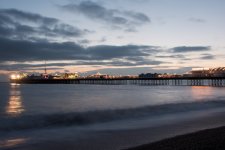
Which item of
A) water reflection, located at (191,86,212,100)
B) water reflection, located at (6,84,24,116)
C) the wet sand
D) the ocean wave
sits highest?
the wet sand

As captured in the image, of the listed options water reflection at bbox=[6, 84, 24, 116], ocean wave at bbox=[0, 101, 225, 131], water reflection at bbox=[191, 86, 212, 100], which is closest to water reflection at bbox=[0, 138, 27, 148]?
ocean wave at bbox=[0, 101, 225, 131]

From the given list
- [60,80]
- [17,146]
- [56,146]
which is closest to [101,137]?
[56,146]

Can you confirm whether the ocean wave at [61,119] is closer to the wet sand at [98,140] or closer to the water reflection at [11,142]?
the wet sand at [98,140]

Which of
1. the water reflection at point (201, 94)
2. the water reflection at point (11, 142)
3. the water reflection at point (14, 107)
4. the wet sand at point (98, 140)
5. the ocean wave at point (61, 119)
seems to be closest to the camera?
the wet sand at point (98, 140)

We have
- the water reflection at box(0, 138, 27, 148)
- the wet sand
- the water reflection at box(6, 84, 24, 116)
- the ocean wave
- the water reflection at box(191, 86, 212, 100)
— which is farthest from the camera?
the water reflection at box(191, 86, 212, 100)

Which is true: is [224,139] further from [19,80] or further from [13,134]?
[19,80]

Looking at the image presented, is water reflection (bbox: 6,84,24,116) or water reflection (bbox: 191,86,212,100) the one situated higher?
water reflection (bbox: 6,84,24,116)

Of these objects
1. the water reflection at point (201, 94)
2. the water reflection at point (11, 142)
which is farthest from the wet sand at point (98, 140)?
the water reflection at point (201, 94)

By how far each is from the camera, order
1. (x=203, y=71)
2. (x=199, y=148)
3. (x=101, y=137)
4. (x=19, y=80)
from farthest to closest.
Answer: (x=19, y=80), (x=203, y=71), (x=101, y=137), (x=199, y=148)

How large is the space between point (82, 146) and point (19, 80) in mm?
166023

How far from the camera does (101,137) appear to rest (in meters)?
11.4

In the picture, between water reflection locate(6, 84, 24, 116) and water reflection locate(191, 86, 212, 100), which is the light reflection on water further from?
water reflection locate(6, 84, 24, 116)

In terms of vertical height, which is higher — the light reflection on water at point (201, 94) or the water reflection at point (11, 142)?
the water reflection at point (11, 142)

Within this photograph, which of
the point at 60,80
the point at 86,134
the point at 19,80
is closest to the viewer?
the point at 86,134
